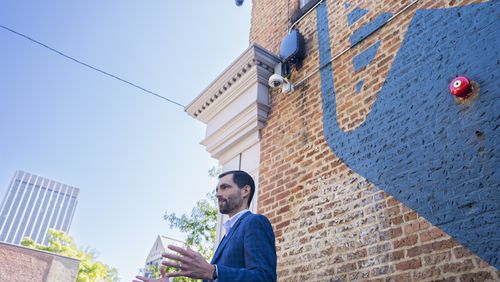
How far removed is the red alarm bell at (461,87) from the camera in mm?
2783

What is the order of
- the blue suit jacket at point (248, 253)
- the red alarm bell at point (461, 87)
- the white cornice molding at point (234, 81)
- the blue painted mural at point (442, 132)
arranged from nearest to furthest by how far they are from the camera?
1. the blue suit jacket at point (248, 253)
2. the blue painted mural at point (442, 132)
3. the red alarm bell at point (461, 87)
4. the white cornice molding at point (234, 81)

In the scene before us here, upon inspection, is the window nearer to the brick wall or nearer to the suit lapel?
the brick wall

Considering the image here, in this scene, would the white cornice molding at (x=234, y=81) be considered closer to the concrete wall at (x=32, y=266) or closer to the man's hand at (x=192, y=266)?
the man's hand at (x=192, y=266)

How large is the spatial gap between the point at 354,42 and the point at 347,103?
0.73 m

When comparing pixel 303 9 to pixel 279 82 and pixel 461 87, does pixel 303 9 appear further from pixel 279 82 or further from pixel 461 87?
pixel 461 87

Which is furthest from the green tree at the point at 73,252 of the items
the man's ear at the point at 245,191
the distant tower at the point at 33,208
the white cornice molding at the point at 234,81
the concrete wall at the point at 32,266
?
the distant tower at the point at 33,208

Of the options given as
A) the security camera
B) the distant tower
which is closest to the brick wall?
the security camera

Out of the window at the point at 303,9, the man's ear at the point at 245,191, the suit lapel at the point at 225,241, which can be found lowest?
the suit lapel at the point at 225,241

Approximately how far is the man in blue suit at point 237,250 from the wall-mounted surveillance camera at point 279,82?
87.9 inches

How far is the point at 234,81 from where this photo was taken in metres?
5.35

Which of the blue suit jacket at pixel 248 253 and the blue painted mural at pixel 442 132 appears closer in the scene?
the blue suit jacket at pixel 248 253

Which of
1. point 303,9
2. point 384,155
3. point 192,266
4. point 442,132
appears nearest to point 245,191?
point 192,266

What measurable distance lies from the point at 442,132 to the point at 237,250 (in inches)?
73.1

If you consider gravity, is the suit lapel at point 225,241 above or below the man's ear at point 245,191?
below
